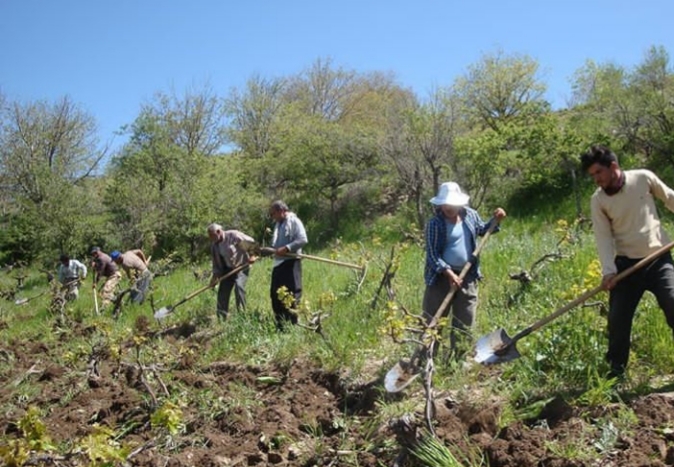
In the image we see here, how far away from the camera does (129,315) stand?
1036cm

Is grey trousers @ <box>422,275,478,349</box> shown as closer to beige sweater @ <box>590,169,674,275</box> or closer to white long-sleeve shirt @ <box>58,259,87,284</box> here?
beige sweater @ <box>590,169,674,275</box>

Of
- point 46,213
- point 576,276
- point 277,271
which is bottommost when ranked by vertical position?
point 576,276

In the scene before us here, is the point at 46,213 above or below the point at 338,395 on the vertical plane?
above

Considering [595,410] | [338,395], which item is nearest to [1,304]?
[338,395]

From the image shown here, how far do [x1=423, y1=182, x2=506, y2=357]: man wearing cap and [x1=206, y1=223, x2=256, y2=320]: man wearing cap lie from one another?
3507mm

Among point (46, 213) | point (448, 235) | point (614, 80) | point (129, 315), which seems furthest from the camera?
point (46, 213)

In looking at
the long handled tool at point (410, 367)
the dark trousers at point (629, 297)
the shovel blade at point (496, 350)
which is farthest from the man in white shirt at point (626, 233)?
the long handled tool at point (410, 367)

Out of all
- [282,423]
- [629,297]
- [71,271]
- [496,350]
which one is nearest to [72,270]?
[71,271]

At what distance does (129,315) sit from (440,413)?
295 inches

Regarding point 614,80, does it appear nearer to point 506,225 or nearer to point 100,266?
point 506,225

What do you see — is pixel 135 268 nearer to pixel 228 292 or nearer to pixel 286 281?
pixel 228 292

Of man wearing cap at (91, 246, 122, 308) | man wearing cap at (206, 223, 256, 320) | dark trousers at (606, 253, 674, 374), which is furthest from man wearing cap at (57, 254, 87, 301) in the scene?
dark trousers at (606, 253, 674, 374)

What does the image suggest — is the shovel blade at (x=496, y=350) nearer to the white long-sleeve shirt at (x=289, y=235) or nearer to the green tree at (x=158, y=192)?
the white long-sleeve shirt at (x=289, y=235)

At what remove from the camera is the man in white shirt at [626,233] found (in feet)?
12.4
